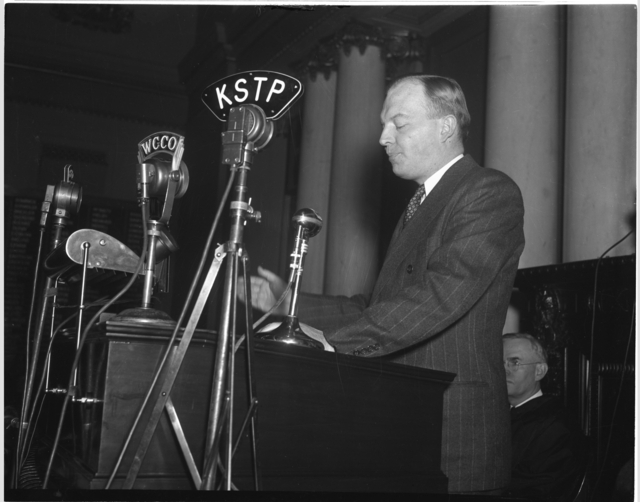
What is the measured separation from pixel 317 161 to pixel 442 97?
3.26 m

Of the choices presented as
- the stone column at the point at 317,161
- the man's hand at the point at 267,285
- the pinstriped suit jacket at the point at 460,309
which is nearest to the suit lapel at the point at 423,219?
the pinstriped suit jacket at the point at 460,309

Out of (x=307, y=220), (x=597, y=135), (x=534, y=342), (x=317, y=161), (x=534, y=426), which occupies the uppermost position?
(x=317, y=161)

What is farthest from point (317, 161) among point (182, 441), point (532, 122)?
point (182, 441)

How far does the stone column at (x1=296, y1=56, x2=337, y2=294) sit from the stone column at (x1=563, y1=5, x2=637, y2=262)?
6.45 ft

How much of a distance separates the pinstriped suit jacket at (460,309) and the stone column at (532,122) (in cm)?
168

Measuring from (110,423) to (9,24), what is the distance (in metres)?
1.90

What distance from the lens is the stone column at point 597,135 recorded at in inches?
121

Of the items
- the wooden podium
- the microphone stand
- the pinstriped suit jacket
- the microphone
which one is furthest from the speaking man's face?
the wooden podium

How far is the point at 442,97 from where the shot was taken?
213 cm

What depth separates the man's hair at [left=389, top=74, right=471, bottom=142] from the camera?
2123 mm

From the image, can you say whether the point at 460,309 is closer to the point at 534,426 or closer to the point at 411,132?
the point at 411,132

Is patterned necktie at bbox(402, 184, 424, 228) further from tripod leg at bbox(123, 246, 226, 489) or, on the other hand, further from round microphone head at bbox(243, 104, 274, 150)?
tripod leg at bbox(123, 246, 226, 489)

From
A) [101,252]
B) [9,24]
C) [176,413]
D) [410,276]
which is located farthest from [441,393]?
[9,24]

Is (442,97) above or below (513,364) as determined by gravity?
above
